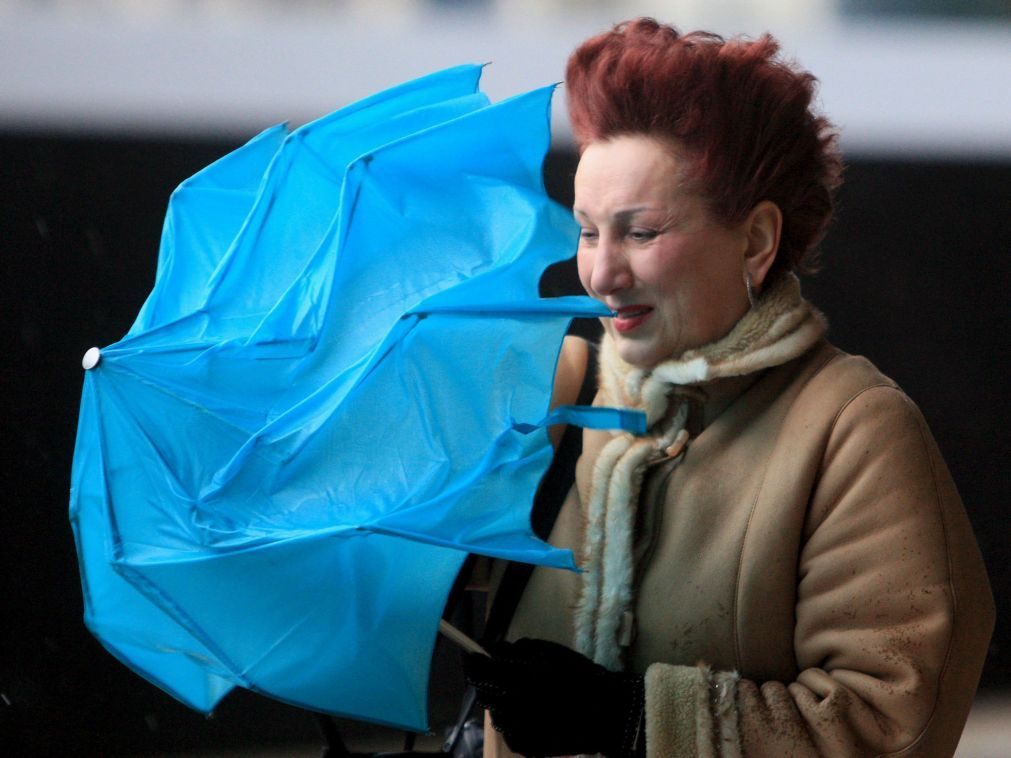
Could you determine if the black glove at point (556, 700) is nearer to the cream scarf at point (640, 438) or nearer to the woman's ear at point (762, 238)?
the cream scarf at point (640, 438)

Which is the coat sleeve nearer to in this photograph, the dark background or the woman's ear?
the woman's ear

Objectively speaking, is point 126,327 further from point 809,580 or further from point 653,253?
point 809,580

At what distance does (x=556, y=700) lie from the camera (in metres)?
1.21

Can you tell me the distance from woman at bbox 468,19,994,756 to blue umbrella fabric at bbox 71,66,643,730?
0.14 meters

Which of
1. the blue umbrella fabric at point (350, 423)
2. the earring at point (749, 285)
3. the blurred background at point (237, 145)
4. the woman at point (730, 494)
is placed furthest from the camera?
the blurred background at point (237, 145)

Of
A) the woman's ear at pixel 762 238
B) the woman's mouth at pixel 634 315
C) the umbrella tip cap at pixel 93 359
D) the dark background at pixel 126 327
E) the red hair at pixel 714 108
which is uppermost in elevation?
the red hair at pixel 714 108

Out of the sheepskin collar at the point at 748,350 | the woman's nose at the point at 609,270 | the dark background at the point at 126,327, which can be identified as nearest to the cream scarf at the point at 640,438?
the sheepskin collar at the point at 748,350

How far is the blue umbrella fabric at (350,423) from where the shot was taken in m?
1.10

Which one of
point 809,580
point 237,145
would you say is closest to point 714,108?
point 809,580

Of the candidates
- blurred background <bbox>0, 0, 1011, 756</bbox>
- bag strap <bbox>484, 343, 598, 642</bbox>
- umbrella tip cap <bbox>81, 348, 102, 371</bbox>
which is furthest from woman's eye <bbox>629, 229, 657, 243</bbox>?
blurred background <bbox>0, 0, 1011, 756</bbox>

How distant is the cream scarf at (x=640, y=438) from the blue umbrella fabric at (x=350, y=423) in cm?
19

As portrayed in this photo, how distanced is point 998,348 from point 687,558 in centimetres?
166

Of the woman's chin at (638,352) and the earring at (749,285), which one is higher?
the earring at (749,285)

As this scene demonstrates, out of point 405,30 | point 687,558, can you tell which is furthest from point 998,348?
point 687,558
